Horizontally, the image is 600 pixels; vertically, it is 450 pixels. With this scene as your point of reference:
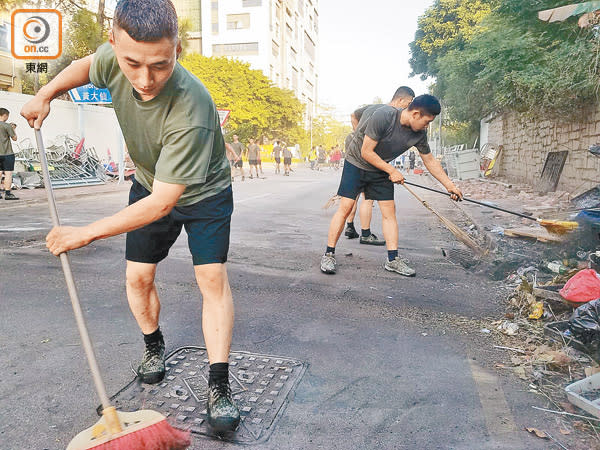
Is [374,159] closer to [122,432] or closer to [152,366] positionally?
[152,366]

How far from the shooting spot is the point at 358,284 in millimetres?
4508

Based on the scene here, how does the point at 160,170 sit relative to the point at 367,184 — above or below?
above

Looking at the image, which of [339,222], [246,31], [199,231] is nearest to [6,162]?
[339,222]

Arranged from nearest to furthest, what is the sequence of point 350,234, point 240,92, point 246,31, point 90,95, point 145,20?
point 145,20, point 350,234, point 90,95, point 240,92, point 246,31

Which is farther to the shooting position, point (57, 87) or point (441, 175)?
point (441, 175)

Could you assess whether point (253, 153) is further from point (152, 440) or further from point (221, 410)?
point (152, 440)

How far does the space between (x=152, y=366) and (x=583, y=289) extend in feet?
8.96

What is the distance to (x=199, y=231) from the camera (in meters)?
2.25

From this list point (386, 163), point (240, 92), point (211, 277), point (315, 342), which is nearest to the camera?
point (211, 277)

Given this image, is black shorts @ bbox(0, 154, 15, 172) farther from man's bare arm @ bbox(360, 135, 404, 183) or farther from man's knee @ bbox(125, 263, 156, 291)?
man's knee @ bbox(125, 263, 156, 291)

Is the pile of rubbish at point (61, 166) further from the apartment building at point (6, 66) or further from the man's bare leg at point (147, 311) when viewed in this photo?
the apartment building at point (6, 66)

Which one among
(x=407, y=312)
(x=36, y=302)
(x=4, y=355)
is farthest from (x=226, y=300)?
(x=36, y=302)

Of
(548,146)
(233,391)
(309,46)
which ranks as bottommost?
(233,391)

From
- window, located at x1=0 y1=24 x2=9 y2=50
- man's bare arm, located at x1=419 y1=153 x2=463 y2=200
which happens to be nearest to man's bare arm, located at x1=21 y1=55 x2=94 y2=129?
man's bare arm, located at x1=419 y1=153 x2=463 y2=200
